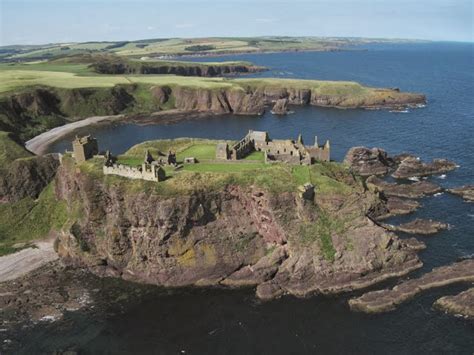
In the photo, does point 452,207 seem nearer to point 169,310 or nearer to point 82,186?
point 169,310

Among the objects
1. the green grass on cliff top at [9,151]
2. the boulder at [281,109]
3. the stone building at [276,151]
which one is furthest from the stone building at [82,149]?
the boulder at [281,109]

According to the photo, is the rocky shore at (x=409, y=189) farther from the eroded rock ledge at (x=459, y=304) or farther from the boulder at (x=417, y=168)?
the eroded rock ledge at (x=459, y=304)

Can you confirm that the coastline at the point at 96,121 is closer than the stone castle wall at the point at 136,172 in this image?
No

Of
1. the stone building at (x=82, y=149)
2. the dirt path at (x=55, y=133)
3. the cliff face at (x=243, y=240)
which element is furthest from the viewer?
the dirt path at (x=55, y=133)

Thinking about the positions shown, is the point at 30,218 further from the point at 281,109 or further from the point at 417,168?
the point at 281,109

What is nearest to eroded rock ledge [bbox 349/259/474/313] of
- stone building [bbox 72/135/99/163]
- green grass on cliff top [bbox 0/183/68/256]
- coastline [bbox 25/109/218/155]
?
stone building [bbox 72/135/99/163]

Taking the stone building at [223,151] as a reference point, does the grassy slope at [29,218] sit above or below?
below

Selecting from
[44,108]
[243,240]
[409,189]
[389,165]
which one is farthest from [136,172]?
[44,108]
